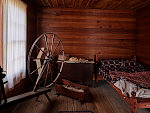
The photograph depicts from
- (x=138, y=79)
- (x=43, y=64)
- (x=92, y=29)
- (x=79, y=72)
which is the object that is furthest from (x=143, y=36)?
(x=43, y=64)

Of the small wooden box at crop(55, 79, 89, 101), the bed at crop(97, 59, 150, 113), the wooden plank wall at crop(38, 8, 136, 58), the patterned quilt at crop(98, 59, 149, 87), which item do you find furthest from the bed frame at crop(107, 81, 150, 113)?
the wooden plank wall at crop(38, 8, 136, 58)

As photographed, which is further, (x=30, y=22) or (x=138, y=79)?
(x=30, y=22)

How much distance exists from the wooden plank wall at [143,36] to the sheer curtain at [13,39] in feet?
11.0

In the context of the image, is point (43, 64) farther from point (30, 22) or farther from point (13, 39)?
point (30, 22)

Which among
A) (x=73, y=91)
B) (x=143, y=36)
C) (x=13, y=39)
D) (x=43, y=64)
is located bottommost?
(x=73, y=91)

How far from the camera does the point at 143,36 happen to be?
4070 millimetres

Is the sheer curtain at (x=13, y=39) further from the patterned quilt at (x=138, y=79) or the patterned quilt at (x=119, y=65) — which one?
the patterned quilt at (x=119, y=65)

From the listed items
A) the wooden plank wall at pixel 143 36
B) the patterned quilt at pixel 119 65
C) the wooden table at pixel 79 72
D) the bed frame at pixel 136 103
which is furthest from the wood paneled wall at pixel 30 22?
the wooden plank wall at pixel 143 36

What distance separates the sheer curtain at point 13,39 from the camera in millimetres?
2061

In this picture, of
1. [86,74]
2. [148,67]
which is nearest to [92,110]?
[86,74]

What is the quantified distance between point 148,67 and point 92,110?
235cm

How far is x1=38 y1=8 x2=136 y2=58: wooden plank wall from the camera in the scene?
4.27 meters

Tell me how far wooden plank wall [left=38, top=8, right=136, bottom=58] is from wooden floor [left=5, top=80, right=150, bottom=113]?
171 centimetres

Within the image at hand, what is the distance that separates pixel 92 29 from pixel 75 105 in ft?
Result: 8.45
